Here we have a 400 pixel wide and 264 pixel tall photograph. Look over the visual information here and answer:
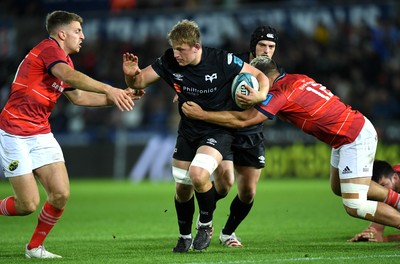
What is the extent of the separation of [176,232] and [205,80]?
120 inches

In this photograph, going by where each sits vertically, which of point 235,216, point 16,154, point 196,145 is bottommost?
point 235,216

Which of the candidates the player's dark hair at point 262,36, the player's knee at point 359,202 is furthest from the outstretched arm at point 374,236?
the player's dark hair at point 262,36

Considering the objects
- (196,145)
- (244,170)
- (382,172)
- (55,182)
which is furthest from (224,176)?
(55,182)

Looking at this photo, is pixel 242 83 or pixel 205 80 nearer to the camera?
pixel 242 83

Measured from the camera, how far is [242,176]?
362 inches

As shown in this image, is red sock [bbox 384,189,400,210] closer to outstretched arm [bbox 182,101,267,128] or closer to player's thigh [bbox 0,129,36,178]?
outstretched arm [bbox 182,101,267,128]

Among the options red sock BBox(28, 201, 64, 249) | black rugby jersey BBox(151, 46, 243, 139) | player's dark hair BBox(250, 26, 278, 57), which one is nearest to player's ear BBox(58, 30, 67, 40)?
black rugby jersey BBox(151, 46, 243, 139)

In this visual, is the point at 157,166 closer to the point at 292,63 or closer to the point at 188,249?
the point at 292,63

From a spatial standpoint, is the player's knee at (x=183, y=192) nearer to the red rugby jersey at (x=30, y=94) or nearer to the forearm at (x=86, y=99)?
the forearm at (x=86, y=99)

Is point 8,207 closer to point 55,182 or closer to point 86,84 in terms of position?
point 55,182

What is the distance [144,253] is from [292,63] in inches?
583

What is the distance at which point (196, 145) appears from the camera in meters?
8.49

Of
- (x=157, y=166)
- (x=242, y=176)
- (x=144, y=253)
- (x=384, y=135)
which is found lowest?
(x=157, y=166)

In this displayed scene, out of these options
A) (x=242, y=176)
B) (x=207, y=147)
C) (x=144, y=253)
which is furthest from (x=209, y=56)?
(x=144, y=253)
